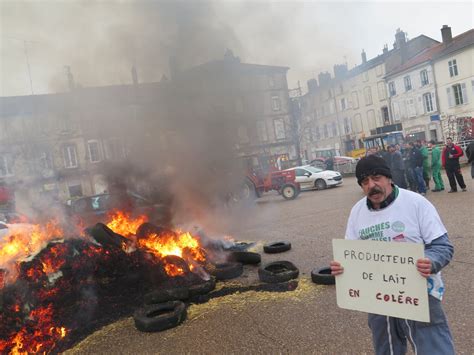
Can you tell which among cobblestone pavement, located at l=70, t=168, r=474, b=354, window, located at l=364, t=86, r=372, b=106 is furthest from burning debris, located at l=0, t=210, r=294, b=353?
window, located at l=364, t=86, r=372, b=106

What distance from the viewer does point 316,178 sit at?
59.6ft

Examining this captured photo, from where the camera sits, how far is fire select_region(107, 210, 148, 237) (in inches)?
281

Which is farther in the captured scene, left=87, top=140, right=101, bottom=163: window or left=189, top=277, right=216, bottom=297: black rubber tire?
left=87, top=140, right=101, bottom=163: window

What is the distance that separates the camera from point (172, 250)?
243 inches

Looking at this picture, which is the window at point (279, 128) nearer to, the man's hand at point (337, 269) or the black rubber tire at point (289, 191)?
the black rubber tire at point (289, 191)

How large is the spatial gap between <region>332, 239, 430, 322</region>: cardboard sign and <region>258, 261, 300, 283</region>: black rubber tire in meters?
2.94

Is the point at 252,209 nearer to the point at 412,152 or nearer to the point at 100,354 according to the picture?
the point at 412,152

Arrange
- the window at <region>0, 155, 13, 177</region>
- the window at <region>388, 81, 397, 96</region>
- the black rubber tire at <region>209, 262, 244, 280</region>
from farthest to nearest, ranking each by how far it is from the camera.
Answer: the window at <region>388, 81, 397, 96</region>, the window at <region>0, 155, 13, 177</region>, the black rubber tire at <region>209, 262, 244, 280</region>

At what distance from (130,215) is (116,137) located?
2.88 m

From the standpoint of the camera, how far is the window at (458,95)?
1183 inches

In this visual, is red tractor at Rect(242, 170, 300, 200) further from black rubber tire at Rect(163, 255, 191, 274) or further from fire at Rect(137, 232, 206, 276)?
black rubber tire at Rect(163, 255, 191, 274)

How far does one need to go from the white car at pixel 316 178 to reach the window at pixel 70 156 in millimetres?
10855

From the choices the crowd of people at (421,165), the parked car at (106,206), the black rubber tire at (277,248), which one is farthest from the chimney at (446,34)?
the parked car at (106,206)

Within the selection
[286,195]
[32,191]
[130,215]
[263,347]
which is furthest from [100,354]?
[286,195]
